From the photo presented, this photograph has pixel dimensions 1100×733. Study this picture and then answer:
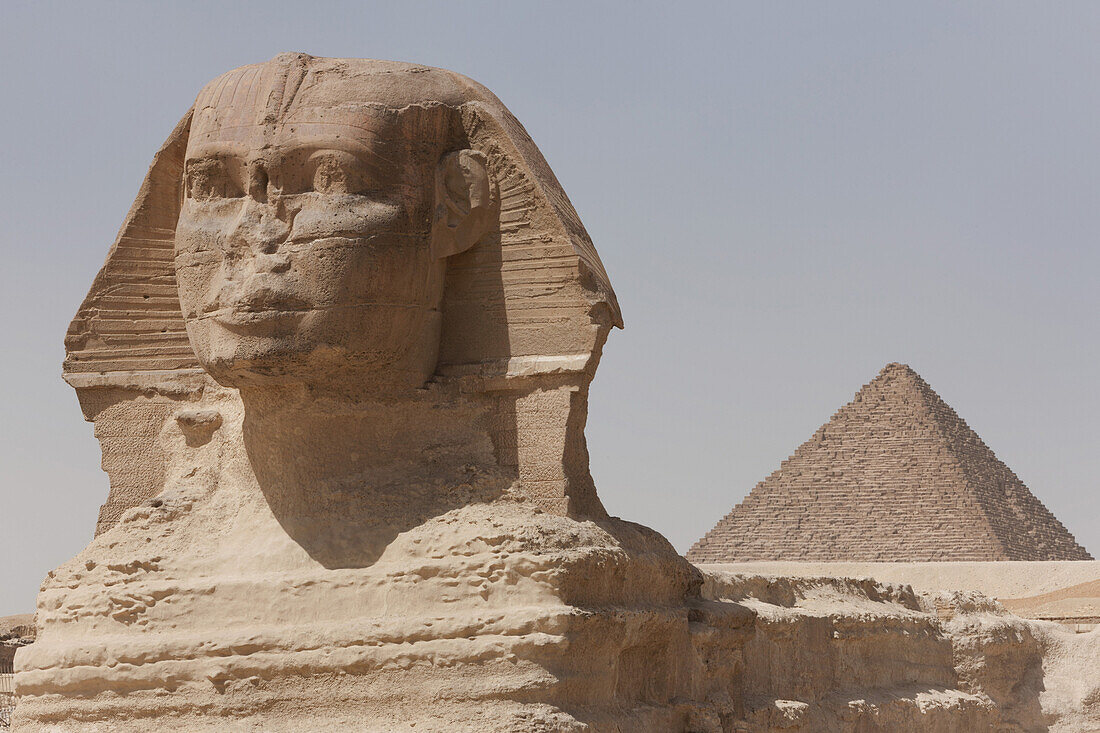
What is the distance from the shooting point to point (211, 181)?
6391 millimetres

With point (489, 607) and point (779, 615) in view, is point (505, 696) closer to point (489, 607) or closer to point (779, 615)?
point (489, 607)

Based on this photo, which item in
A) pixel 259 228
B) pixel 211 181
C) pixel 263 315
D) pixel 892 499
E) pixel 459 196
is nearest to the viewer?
pixel 263 315

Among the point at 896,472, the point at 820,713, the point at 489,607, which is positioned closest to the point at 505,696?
the point at 489,607

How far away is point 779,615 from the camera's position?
833 cm

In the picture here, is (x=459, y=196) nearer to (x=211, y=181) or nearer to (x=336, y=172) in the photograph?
(x=336, y=172)

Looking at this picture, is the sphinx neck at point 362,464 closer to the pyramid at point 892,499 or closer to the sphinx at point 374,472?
the sphinx at point 374,472

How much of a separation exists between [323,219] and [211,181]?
50cm

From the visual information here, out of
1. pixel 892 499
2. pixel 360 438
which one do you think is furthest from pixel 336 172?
pixel 892 499

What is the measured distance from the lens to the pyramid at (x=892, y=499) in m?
129

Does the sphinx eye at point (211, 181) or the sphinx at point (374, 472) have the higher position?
the sphinx eye at point (211, 181)

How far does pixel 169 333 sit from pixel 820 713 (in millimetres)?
3301

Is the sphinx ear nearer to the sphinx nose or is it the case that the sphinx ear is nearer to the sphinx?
the sphinx

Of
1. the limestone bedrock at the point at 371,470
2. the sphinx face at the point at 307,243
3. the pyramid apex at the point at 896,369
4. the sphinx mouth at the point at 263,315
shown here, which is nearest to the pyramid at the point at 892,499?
the pyramid apex at the point at 896,369

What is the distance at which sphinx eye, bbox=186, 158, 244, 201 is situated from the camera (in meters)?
6.36
